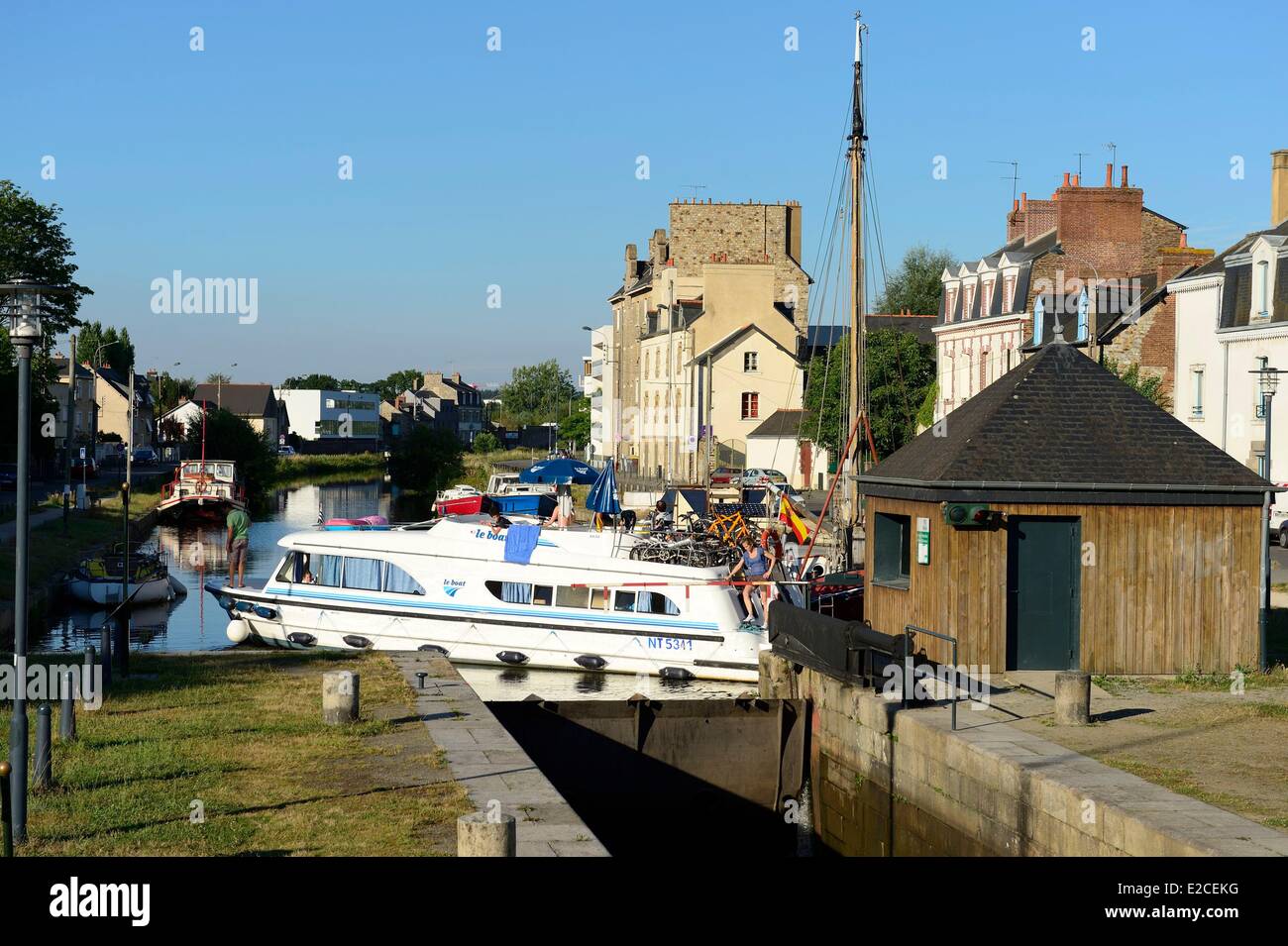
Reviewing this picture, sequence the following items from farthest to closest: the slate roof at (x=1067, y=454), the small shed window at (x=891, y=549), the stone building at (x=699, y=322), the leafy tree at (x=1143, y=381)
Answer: the stone building at (x=699, y=322) → the leafy tree at (x=1143, y=381) → the small shed window at (x=891, y=549) → the slate roof at (x=1067, y=454)

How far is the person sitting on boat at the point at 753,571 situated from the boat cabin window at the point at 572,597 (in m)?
3.11

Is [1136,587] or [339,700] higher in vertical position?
[1136,587]

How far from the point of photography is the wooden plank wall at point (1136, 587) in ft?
64.3

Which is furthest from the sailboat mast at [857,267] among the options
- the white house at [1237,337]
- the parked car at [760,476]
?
the parked car at [760,476]

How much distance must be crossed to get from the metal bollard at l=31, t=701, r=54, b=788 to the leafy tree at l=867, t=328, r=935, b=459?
58793mm

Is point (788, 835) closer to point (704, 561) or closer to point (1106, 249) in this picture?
point (704, 561)

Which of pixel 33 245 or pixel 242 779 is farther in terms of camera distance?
pixel 33 245

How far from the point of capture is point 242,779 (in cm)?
1380

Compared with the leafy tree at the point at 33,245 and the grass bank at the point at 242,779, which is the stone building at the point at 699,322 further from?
the grass bank at the point at 242,779

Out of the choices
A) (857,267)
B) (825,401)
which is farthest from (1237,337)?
(825,401)

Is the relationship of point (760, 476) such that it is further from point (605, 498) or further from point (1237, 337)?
point (605, 498)

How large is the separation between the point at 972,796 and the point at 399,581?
18155 millimetres

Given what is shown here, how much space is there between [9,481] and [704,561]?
183ft
